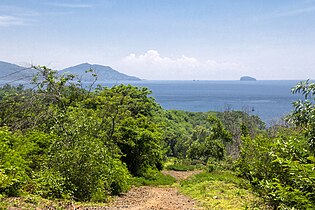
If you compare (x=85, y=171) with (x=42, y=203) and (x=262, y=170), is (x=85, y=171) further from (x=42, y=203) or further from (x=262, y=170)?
(x=262, y=170)

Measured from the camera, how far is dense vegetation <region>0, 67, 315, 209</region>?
543cm

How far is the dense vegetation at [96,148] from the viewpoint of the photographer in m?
5.43

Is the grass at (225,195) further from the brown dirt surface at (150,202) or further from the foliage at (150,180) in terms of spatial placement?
the foliage at (150,180)

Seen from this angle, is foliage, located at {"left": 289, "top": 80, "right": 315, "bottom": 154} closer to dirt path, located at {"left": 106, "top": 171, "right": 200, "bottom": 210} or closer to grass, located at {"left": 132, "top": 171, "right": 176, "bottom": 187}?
dirt path, located at {"left": 106, "top": 171, "right": 200, "bottom": 210}

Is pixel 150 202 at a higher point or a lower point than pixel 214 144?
higher

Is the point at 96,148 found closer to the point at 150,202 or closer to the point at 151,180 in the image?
the point at 150,202

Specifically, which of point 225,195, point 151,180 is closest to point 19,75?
point 225,195

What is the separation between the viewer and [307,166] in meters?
4.85

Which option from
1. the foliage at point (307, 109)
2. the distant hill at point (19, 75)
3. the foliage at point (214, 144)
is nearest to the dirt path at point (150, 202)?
the distant hill at point (19, 75)

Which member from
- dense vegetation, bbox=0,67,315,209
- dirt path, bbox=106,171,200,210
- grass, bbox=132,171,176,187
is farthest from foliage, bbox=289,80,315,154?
grass, bbox=132,171,176,187

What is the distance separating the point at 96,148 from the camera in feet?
33.0

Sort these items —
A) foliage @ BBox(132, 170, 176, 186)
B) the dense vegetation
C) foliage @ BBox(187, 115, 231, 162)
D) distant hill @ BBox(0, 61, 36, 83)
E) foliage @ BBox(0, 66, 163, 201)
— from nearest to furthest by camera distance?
the dense vegetation
foliage @ BBox(0, 66, 163, 201)
distant hill @ BBox(0, 61, 36, 83)
foliage @ BBox(132, 170, 176, 186)
foliage @ BBox(187, 115, 231, 162)

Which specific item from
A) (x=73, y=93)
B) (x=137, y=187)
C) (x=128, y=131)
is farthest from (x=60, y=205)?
(x=73, y=93)

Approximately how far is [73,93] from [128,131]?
440 cm
